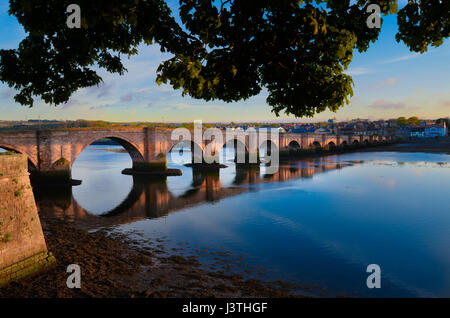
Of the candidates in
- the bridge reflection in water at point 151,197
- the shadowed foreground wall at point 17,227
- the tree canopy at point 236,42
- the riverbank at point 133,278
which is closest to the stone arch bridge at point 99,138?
the bridge reflection in water at point 151,197

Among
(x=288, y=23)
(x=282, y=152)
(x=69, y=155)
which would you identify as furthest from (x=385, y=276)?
(x=282, y=152)

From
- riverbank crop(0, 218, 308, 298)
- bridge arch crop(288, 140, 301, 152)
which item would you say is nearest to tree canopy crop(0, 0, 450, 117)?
riverbank crop(0, 218, 308, 298)

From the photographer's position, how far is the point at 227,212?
21.6m

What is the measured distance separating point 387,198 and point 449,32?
20.8 m

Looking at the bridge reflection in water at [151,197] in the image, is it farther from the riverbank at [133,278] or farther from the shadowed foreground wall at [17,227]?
the shadowed foreground wall at [17,227]

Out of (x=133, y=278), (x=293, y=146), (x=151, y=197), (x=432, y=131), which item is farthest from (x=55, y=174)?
(x=432, y=131)

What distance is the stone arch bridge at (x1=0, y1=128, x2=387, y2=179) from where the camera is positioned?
1109 inches

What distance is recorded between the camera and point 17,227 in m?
10.0

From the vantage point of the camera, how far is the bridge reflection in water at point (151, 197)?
66.3 feet

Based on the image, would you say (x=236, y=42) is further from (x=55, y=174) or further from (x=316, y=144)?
(x=316, y=144)

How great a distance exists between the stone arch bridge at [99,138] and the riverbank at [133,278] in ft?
44.4

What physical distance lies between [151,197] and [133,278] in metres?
16.8

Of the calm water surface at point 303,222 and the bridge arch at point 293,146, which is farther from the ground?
the bridge arch at point 293,146
